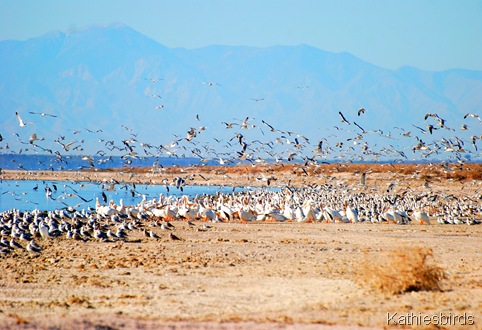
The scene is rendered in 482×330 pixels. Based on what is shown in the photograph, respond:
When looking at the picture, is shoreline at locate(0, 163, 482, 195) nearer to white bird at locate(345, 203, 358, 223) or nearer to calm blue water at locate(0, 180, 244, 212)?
calm blue water at locate(0, 180, 244, 212)

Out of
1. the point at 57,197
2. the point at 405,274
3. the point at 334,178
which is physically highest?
the point at 405,274

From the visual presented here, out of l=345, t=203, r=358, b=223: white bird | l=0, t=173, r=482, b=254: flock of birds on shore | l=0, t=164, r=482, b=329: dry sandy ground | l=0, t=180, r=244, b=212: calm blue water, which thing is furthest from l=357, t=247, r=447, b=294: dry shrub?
l=0, t=180, r=244, b=212: calm blue water

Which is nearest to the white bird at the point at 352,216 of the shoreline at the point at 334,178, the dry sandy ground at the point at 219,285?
the dry sandy ground at the point at 219,285

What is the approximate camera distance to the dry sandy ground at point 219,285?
1020cm

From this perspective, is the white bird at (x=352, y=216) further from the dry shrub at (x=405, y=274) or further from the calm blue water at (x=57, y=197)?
the dry shrub at (x=405, y=274)

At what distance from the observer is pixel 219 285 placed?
1304 centimetres

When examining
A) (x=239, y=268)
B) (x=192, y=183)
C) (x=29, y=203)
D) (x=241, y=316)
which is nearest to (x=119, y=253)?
(x=239, y=268)

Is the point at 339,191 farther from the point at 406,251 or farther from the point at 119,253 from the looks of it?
the point at 406,251

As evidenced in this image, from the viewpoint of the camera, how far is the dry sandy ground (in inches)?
401

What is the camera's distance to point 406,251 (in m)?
12.0

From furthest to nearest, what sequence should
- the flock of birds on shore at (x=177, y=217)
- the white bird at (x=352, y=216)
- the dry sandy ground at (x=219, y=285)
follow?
the white bird at (x=352, y=216), the flock of birds on shore at (x=177, y=217), the dry sandy ground at (x=219, y=285)

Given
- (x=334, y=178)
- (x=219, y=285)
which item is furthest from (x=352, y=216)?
(x=334, y=178)

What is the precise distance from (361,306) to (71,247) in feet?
31.8

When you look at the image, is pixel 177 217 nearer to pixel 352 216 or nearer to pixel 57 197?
pixel 352 216
